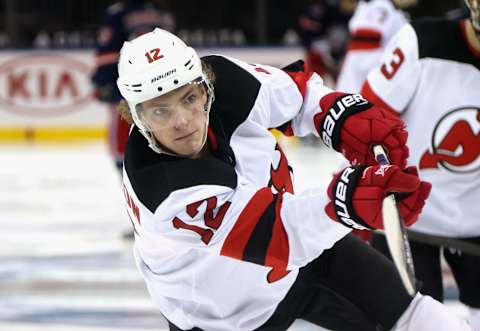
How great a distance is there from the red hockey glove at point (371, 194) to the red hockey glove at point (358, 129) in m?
0.28

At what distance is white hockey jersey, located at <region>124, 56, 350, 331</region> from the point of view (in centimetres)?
205

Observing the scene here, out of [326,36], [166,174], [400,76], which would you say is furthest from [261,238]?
[326,36]

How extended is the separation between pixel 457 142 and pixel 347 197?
860 millimetres

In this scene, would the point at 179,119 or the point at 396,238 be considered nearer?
the point at 396,238

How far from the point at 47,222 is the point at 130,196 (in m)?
3.70

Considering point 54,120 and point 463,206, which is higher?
point 463,206

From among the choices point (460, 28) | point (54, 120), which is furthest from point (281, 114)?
point (54, 120)

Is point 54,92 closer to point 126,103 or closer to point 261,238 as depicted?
point 126,103

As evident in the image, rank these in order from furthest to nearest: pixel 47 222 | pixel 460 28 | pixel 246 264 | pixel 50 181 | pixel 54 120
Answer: pixel 54 120, pixel 50 181, pixel 47 222, pixel 460 28, pixel 246 264

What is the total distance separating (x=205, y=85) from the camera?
2.19 m

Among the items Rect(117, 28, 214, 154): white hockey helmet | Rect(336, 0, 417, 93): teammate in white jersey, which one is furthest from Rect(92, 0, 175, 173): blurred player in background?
Rect(117, 28, 214, 154): white hockey helmet

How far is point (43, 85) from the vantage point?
9352mm

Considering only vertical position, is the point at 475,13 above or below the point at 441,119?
above

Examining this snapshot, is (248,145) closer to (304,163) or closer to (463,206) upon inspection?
(463,206)
